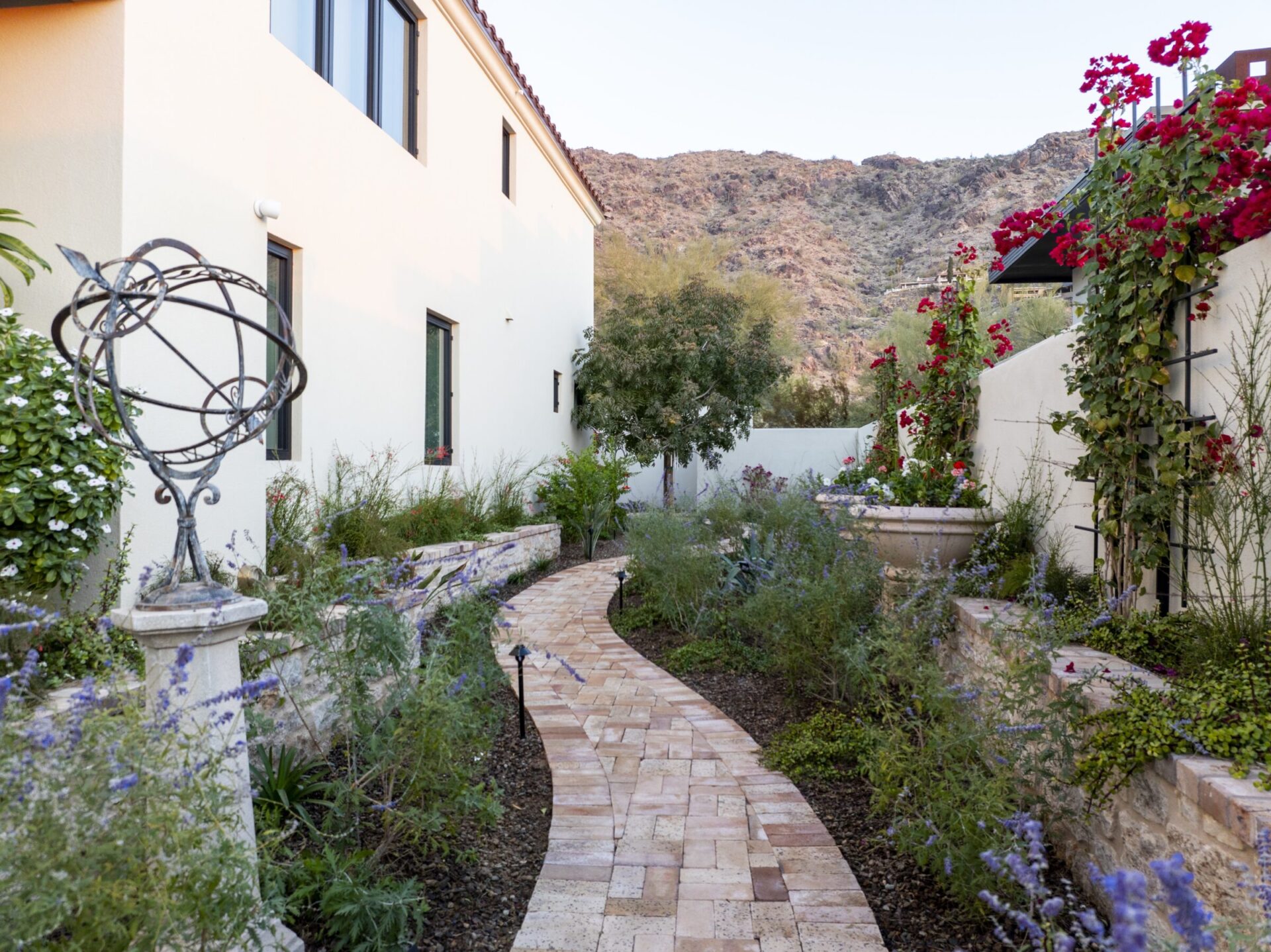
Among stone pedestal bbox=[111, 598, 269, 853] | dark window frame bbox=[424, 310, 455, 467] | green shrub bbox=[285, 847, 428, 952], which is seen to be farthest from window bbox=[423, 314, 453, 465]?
stone pedestal bbox=[111, 598, 269, 853]

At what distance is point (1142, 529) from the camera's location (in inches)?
120

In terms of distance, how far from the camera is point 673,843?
279 cm

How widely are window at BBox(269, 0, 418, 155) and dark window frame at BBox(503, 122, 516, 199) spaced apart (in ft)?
9.17

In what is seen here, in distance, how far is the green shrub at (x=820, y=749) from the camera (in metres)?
3.36

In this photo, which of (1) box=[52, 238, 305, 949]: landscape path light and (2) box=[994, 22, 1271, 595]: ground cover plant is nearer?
(1) box=[52, 238, 305, 949]: landscape path light

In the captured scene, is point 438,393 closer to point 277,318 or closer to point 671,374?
point 277,318

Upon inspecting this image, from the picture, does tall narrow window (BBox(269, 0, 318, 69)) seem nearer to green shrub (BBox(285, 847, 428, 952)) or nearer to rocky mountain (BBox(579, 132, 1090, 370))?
green shrub (BBox(285, 847, 428, 952))

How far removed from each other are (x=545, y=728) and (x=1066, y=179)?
109 feet

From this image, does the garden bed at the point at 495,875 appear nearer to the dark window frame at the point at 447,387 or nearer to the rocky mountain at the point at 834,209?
the dark window frame at the point at 447,387

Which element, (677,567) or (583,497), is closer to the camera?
(677,567)

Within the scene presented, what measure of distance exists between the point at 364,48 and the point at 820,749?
623 centimetres

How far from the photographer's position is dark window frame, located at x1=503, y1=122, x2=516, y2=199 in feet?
32.8

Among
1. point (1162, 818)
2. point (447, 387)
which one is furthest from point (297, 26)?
point (1162, 818)

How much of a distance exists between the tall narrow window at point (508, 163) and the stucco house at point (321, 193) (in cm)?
3
